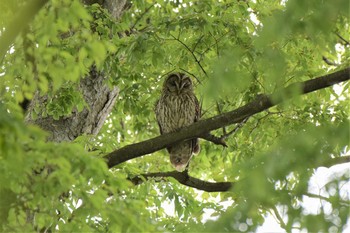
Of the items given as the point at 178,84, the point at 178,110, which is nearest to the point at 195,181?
the point at 178,110

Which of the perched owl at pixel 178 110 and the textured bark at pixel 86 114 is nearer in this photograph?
the textured bark at pixel 86 114

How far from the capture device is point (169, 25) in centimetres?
545

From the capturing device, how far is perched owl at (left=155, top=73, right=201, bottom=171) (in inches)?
281

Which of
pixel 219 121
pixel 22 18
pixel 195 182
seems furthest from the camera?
pixel 195 182

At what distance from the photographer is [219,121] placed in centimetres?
431

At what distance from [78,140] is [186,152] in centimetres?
261

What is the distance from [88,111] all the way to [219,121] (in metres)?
1.83

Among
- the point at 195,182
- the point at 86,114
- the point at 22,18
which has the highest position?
the point at 86,114

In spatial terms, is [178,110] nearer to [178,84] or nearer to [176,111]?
[176,111]

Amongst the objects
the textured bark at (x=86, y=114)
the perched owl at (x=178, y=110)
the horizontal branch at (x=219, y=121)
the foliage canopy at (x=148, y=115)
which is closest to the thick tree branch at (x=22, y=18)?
the foliage canopy at (x=148, y=115)

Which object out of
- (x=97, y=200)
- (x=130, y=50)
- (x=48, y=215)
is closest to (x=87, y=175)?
(x=97, y=200)

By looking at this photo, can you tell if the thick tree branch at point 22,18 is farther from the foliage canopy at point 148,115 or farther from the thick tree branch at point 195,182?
the thick tree branch at point 195,182

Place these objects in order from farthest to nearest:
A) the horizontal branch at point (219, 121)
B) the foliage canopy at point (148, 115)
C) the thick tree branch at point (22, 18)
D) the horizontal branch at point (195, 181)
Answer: the horizontal branch at point (195, 181)
the horizontal branch at point (219, 121)
the thick tree branch at point (22, 18)
the foliage canopy at point (148, 115)

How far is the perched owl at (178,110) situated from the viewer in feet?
23.4
